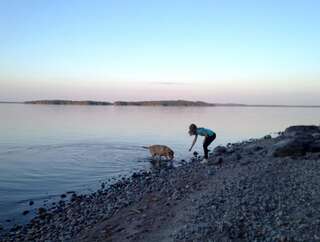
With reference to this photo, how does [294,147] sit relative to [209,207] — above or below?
above

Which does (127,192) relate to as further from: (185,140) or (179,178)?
(185,140)

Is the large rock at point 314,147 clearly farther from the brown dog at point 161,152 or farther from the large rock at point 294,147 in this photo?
the brown dog at point 161,152

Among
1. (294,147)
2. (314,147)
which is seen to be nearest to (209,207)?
(294,147)

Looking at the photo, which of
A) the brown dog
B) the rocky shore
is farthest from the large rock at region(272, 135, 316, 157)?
the brown dog

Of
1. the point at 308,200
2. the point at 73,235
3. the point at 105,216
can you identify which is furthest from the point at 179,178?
the point at 308,200

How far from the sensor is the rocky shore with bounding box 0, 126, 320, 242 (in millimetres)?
8219

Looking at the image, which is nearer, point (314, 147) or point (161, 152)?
point (314, 147)

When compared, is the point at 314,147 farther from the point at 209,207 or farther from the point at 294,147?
the point at 209,207

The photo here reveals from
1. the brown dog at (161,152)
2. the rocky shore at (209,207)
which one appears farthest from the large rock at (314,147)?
the brown dog at (161,152)

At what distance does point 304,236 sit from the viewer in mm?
7348

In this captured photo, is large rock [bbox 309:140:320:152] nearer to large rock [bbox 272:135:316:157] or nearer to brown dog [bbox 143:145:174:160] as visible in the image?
large rock [bbox 272:135:316:157]

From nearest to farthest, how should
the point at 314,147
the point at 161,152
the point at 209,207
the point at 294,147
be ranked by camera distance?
the point at 209,207 < the point at 294,147 < the point at 314,147 < the point at 161,152

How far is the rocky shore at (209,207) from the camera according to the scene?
27.0 ft

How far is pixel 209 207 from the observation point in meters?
9.91
